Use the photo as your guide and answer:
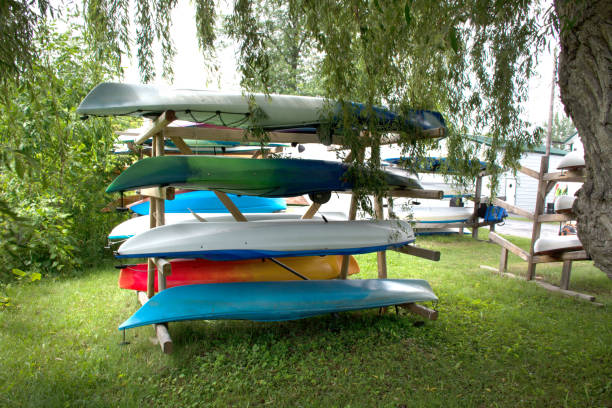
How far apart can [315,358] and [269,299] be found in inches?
24.4

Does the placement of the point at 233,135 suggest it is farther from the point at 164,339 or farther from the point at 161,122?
the point at 164,339

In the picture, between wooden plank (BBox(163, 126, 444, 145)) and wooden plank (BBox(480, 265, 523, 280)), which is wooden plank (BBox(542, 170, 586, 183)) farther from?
wooden plank (BBox(163, 126, 444, 145))

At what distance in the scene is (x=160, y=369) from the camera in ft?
9.23

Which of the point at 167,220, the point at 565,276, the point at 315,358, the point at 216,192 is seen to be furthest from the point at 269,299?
the point at 565,276

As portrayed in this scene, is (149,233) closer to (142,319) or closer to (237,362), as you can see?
(142,319)

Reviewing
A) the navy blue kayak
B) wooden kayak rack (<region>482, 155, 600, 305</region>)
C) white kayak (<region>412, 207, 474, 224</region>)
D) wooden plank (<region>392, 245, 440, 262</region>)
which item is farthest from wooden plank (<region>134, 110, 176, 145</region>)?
white kayak (<region>412, 207, 474, 224</region>)

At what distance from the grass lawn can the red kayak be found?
336 mm

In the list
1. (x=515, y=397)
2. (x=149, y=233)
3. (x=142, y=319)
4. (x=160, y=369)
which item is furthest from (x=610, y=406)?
(x=149, y=233)

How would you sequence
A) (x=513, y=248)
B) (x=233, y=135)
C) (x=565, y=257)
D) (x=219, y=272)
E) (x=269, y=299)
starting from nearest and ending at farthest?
(x=269, y=299) < (x=233, y=135) < (x=219, y=272) < (x=565, y=257) < (x=513, y=248)

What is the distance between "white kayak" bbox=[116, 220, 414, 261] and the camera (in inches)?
131

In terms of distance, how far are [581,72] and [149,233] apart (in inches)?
137

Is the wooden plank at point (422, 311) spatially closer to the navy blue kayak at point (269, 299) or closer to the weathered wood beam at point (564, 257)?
the navy blue kayak at point (269, 299)

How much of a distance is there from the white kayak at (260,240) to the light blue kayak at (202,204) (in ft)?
7.79

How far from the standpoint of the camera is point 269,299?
10.9 feet
